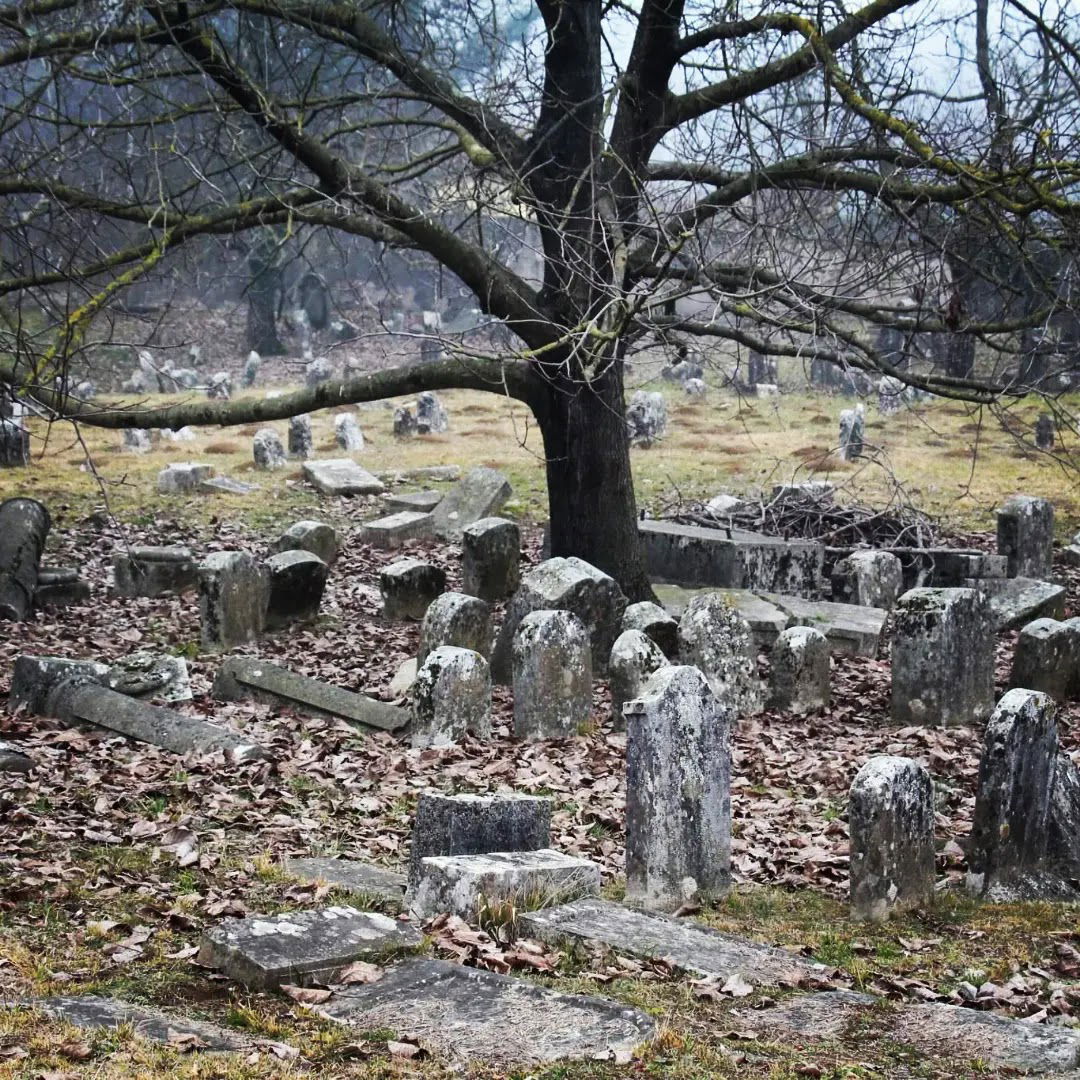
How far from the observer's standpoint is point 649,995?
17.4 ft

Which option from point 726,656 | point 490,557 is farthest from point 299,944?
point 490,557

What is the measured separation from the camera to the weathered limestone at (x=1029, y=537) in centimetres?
1648

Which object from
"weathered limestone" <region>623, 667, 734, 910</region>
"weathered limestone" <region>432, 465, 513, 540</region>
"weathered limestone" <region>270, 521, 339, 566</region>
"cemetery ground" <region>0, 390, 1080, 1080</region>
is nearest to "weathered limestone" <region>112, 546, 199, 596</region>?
"cemetery ground" <region>0, 390, 1080, 1080</region>

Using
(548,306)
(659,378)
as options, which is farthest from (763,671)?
(659,378)

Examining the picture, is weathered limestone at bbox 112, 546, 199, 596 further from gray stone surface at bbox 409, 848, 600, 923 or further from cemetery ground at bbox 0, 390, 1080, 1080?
gray stone surface at bbox 409, 848, 600, 923

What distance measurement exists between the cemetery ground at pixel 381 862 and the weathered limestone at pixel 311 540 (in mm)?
1298

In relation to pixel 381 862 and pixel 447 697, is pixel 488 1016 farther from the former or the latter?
pixel 447 697

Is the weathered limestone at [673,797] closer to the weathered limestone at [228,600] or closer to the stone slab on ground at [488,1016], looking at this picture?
the stone slab on ground at [488,1016]

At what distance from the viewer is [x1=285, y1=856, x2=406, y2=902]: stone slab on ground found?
21.8ft

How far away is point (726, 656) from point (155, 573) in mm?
7153

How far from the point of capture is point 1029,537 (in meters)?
16.5

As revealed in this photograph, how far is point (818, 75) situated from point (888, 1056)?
10.1 m

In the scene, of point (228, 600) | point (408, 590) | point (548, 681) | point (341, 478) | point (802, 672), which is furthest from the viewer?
point (341, 478)

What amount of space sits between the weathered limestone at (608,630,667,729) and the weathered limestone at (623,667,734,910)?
147 inches
